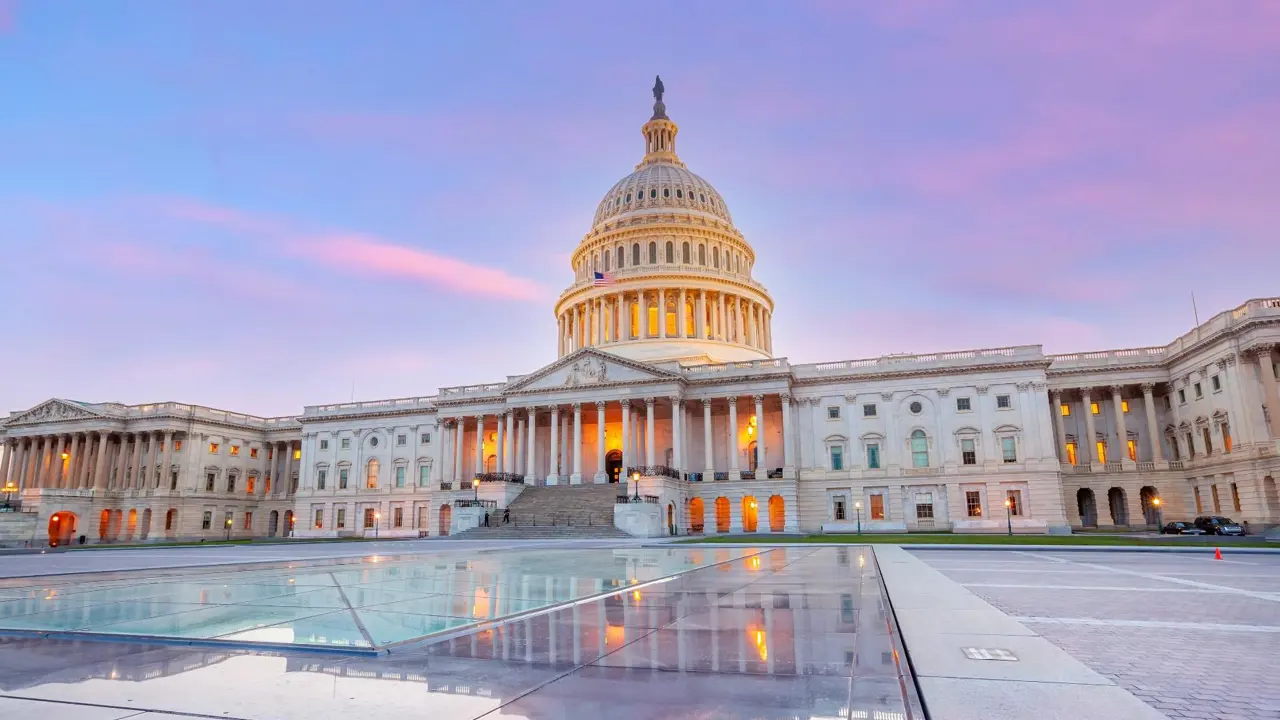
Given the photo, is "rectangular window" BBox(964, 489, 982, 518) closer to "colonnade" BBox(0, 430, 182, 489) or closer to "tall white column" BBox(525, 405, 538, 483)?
"tall white column" BBox(525, 405, 538, 483)

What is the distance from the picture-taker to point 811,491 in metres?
69.3

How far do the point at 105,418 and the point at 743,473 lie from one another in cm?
7586

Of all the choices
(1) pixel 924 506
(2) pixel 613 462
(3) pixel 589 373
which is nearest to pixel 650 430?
(3) pixel 589 373

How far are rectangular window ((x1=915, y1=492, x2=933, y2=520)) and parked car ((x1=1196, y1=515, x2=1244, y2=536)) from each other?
62.6ft

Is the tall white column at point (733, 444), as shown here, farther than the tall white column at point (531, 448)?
No

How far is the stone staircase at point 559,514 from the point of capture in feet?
178

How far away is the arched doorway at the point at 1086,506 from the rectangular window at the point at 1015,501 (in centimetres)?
908

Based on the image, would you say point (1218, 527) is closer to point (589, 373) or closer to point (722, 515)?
point (722, 515)

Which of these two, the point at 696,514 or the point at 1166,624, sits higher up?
the point at 696,514

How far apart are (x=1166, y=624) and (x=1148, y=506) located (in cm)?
6966

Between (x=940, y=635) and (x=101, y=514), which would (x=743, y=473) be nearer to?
(x=940, y=635)

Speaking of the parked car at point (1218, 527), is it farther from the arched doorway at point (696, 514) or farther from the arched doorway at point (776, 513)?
the arched doorway at point (696, 514)

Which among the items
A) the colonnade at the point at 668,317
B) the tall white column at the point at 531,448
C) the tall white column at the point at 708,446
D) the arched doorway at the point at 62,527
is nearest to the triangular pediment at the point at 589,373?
the tall white column at the point at 531,448

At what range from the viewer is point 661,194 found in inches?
3999
